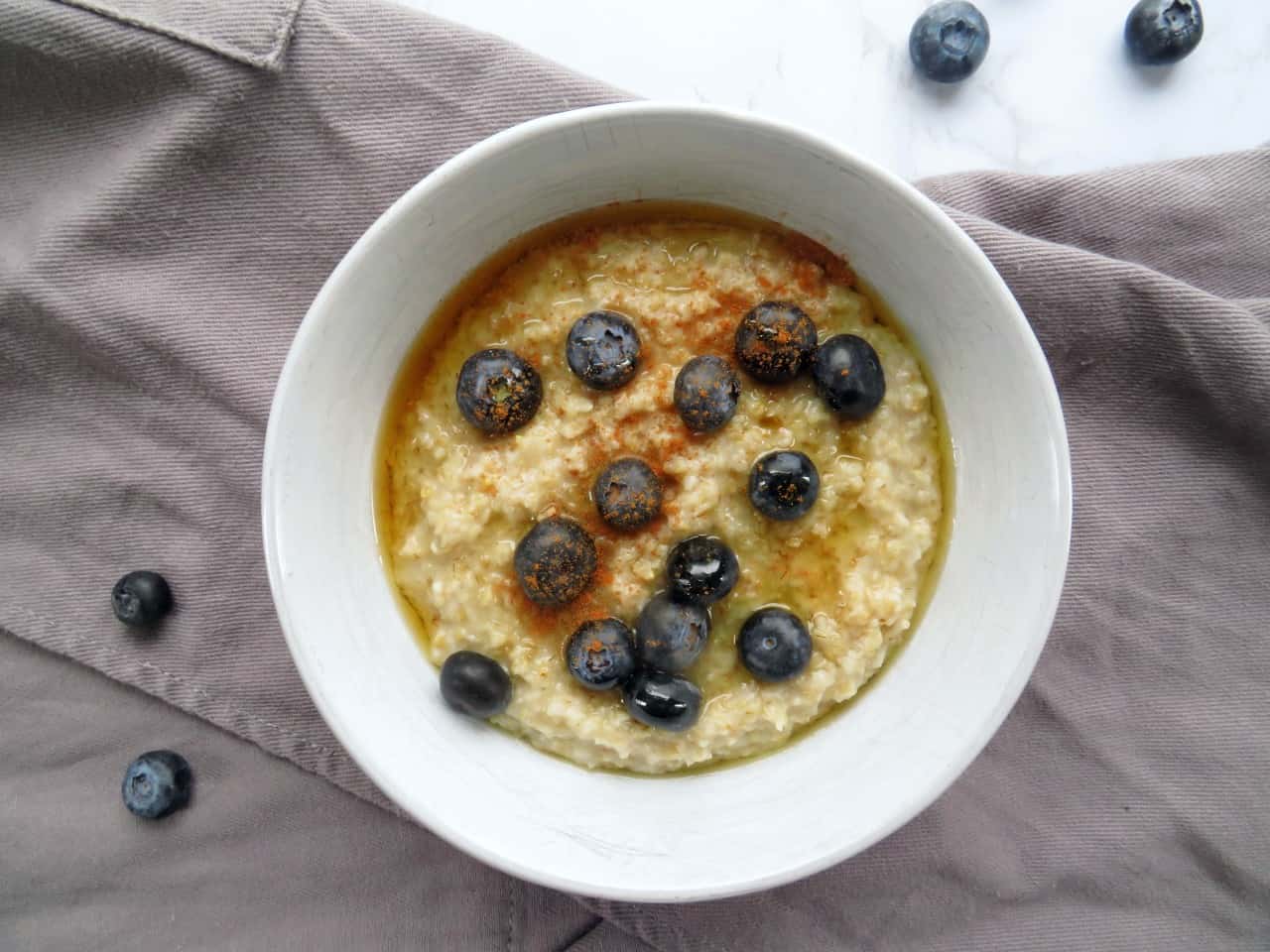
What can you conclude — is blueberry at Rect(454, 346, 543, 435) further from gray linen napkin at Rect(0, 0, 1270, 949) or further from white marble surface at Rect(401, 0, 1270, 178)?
white marble surface at Rect(401, 0, 1270, 178)

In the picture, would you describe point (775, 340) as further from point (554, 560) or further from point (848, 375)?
point (554, 560)

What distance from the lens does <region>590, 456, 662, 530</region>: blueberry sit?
1928 mm

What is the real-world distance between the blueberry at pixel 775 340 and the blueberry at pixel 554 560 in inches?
19.4

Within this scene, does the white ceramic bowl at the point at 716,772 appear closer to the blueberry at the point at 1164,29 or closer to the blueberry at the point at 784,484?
the blueberry at the point at 784,484

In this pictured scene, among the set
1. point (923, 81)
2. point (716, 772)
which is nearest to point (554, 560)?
point (716, 772)

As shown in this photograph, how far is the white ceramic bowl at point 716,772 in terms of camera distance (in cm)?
179

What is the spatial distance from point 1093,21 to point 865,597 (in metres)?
1.72

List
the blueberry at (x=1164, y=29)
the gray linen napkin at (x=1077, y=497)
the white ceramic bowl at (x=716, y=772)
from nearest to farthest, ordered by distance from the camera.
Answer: the white ceramic bowl at (x=716, y=772) < the gray linen napkin at (x=1077, y=497) < the blueberry at (x=1164, y=29)

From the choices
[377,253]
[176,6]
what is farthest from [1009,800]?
[176,6]

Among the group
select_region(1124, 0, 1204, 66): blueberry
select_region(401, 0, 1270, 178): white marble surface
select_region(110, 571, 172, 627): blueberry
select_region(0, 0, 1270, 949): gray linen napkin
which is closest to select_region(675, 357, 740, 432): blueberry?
select_region(0, 0, 1270, 949): gray linen napkin

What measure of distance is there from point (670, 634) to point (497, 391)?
→ 59cm

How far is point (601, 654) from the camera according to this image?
6.33ft

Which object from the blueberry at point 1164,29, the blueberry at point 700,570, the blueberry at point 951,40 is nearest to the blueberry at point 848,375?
the blueberry at point 700,570

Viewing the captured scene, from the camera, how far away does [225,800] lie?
2422 mm
